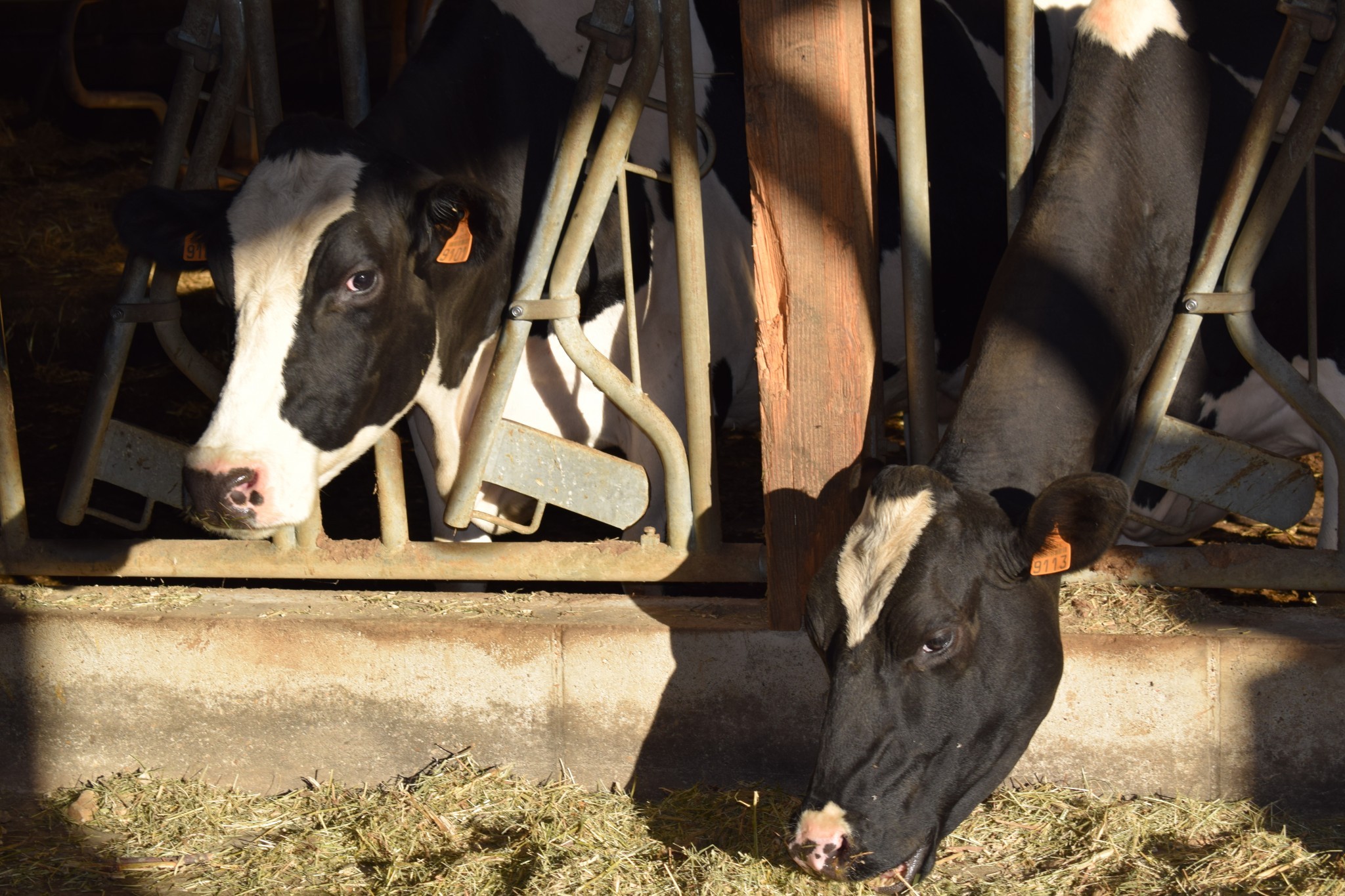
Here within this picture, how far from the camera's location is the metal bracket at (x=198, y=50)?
3.30 m

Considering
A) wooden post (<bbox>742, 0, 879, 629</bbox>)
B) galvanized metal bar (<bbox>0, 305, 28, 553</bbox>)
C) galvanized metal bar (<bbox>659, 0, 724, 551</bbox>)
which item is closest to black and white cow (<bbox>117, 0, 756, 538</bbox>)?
galvanized metal bar (<bbox>659, 0, 724, 551</bbox>)

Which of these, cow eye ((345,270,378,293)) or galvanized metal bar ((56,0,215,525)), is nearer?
cow eye ((345,270,378,293))

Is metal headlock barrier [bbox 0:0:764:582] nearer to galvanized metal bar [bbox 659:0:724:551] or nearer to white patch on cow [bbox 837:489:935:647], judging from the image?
galvanized metal bar [bbox 659:0:724:551]

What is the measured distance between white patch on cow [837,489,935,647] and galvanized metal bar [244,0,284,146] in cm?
190

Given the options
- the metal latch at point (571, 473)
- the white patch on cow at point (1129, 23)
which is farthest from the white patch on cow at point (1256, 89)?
the metal latch at point (571, 473)

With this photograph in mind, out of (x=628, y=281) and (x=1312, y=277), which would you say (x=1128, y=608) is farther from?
(x=628, y=281)

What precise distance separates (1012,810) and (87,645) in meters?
2.39

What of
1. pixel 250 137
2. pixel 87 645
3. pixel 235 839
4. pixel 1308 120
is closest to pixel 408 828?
pixel 235 839

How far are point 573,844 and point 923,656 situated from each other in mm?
993

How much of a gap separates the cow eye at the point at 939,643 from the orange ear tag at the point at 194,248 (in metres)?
2.05

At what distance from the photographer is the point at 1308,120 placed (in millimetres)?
2818

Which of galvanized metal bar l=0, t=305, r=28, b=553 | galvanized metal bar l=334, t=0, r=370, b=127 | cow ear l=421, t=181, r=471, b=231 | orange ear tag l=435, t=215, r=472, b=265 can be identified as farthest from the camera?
galvanized metal bar l=0, t=305, r=28, b=553

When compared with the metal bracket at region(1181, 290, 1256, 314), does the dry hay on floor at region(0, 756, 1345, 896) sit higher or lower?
lower

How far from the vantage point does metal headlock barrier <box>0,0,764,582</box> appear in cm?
296
